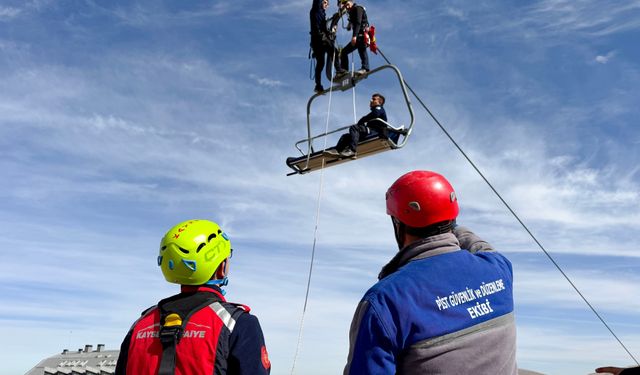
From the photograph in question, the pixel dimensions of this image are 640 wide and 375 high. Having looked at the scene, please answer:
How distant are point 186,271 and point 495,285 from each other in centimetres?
200

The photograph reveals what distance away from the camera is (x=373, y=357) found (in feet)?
7.80

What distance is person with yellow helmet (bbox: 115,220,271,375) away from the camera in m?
Result: 3.31

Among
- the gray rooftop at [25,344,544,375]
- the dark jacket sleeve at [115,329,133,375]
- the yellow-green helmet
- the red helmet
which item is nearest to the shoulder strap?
the yellow-green helmet

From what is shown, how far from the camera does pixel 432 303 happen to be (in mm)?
2545

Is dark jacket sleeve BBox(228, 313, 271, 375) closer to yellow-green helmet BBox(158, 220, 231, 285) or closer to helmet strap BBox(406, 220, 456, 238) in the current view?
yellow-green helmet BBox(158, 220, 231, 285)

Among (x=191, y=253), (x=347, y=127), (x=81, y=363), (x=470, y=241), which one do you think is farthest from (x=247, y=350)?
(x=81, y=363)

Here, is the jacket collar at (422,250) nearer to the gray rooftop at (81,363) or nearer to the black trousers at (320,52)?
the black trousers at (320,52)

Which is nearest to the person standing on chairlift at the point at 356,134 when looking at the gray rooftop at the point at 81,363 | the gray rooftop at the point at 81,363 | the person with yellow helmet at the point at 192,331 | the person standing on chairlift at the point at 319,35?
the person standing on chairlift at the point at 319,35

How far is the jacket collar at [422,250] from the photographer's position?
9.05ft

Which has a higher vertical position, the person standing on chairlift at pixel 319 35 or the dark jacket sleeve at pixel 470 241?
the person standing on chairlift at pixel 319 35

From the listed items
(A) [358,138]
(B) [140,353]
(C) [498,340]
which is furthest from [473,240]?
(A) [358,138]

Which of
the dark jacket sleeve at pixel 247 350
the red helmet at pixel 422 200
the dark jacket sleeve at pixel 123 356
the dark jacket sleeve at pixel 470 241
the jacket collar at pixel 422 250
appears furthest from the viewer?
the dark jacket sleeve at pixel 123 356

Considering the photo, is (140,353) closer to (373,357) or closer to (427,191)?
(373,357)

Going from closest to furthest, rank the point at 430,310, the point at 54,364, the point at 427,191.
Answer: the point at 430,310 → the point at 427,191 → the point at 54,364
